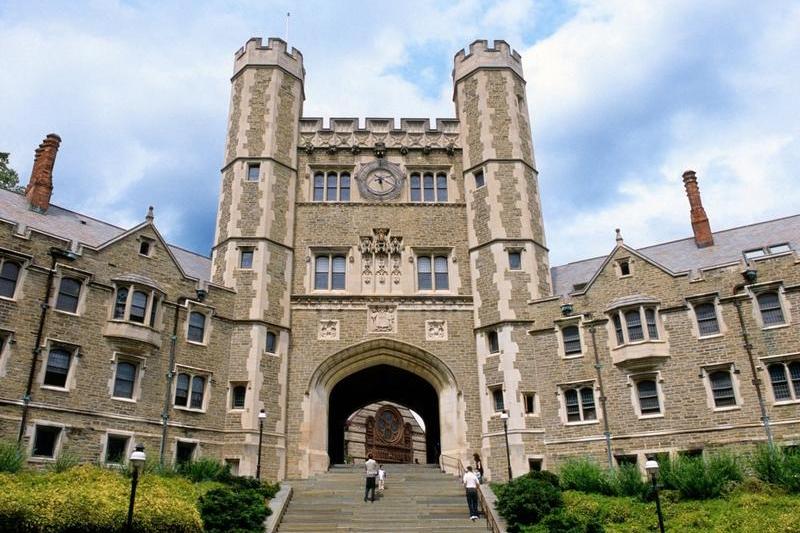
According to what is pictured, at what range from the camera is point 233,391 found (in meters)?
25.5

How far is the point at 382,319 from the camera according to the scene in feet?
91.8

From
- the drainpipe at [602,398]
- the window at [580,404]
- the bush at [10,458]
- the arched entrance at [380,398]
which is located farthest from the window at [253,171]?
the window at [580,404]

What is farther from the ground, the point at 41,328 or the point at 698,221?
the point at 698,221

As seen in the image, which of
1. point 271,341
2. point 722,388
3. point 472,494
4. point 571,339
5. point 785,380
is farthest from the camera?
point 271,341

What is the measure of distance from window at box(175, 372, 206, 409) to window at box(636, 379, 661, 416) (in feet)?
52.1

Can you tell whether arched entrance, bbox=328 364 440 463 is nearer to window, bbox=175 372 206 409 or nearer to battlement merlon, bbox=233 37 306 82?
window, bbox=175 372 206 409

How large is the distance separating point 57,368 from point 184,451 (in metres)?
5.29

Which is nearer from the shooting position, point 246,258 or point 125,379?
point 125,379

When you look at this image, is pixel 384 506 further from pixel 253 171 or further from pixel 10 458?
pixel 253 171

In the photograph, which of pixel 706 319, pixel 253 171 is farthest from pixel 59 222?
pixel 706 319

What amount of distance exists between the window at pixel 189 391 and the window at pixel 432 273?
32.4 ft

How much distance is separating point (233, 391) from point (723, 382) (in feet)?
58.0

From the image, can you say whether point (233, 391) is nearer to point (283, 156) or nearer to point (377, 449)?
point (283, 156)

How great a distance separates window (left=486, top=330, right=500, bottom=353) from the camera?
27.0 metres
